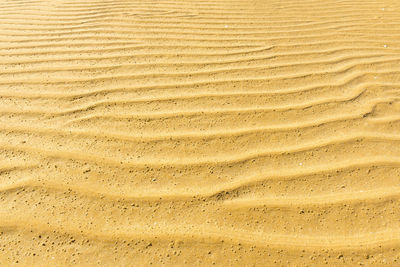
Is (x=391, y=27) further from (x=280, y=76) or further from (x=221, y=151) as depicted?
(x=221, y=151)

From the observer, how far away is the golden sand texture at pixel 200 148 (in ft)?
4.58

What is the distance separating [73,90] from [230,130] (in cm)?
121

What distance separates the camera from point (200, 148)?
183 cm

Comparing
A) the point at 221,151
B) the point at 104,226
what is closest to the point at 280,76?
the point at 221,151

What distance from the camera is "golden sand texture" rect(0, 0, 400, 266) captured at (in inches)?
54.9

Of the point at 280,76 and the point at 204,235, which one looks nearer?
the point at 204,235

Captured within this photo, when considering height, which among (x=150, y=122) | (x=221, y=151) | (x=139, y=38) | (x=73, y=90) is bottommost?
(x=221, y=151)

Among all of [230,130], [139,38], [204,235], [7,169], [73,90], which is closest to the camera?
[204,235]

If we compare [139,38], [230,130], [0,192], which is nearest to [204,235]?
[230,130]

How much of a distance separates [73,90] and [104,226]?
1.25 meters

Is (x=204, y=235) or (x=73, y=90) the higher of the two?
(x=73, y=90)

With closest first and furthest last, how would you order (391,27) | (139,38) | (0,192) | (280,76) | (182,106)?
(0,192)
(182,106)
(280,76)
(139,38)
(391,27)

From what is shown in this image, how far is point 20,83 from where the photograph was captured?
7.99 feet

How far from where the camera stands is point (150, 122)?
202 centimetres
